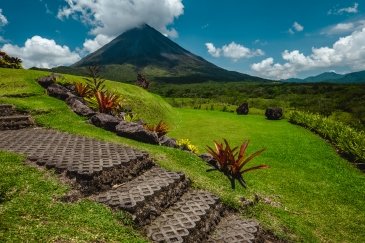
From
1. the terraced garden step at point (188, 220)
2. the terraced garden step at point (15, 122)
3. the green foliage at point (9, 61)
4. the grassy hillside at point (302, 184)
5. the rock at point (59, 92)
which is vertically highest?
the green foliage at point (9, 61)

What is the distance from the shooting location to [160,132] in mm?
16828

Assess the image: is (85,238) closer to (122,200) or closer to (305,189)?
(122,200)

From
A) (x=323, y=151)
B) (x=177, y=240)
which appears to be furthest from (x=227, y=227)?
(x=323, y=151)

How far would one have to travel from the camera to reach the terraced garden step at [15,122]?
14.7m

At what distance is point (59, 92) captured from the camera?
20.5 meters

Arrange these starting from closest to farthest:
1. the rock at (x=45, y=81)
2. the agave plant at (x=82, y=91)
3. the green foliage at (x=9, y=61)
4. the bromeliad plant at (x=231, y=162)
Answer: the bromeliad plant at (x=231, y=162), the agave plant at (x=82, y=91), the rock at (x=45, y=81), the green foliage at (x=9, y=61)

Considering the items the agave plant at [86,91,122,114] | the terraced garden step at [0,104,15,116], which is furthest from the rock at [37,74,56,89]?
the terraced garden step at [0,104,15,116]

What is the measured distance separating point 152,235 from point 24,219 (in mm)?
2361

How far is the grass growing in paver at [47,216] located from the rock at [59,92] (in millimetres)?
12150

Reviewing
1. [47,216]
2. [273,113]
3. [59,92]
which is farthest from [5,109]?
[273,113]

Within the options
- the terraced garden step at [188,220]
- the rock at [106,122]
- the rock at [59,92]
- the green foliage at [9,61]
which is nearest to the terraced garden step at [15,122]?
the rock at [106,122]

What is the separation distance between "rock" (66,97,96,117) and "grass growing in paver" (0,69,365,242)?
0.38m

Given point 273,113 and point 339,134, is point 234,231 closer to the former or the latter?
point 339,134

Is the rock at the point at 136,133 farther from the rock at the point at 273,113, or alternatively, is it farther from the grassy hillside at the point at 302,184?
the rock at the point at 273,113
